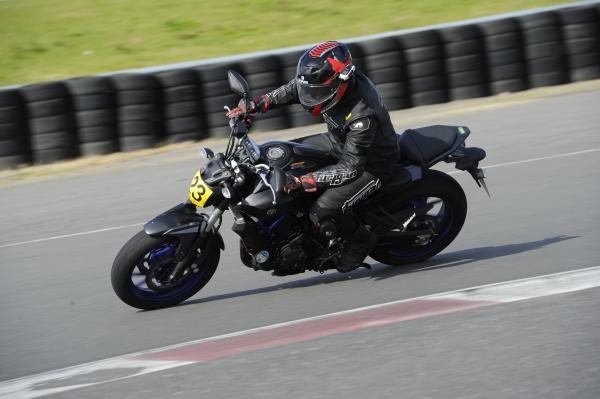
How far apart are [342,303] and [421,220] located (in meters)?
1.05

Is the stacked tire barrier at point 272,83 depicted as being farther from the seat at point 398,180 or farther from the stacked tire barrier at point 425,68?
the seat at point 398,180

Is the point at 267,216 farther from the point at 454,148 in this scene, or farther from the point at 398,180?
the point at 454,148

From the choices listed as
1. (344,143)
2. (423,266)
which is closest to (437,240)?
(423,266)

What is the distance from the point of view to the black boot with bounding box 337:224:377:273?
6.32 metres

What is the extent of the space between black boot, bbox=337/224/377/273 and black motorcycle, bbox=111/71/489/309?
0.19 feet

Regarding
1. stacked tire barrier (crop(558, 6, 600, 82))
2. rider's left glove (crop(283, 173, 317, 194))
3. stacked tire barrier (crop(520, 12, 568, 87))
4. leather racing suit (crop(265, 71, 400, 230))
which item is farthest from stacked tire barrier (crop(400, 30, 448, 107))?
rider's left glove (crop(283, 173, 317, 194))

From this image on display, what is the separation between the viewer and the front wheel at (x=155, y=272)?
584 centimetres

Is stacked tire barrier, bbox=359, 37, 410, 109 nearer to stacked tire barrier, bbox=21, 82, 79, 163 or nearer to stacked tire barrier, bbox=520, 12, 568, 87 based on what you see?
stacked tire barrier, bbox=520, 12, 568, 87

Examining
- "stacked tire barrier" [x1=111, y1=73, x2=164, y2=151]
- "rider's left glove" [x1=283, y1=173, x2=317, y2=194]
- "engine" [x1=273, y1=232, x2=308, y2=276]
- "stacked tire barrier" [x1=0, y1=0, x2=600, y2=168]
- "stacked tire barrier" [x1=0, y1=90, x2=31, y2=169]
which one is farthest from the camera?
"stacked tire barrier" [x1=111, y1=73, x2=164, y2=151]

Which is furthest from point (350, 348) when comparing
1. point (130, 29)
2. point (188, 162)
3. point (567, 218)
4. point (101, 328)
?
point (130, 29)

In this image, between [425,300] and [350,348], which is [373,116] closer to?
[425,300]

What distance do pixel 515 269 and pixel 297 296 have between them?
60.9 inches

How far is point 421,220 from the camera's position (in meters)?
6.71

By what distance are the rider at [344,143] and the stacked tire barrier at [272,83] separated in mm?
5578
